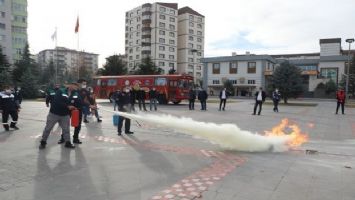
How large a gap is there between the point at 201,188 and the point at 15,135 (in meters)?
8.16

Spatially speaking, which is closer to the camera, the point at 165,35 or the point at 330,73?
the point at 330,73

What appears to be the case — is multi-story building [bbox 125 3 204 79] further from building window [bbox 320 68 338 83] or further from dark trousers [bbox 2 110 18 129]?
dark trousers [bbox 2 110 18 129]

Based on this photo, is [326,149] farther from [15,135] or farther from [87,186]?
[15,135]

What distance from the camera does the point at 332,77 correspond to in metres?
70.4

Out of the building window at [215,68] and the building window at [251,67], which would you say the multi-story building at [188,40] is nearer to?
the building window at [215,68]

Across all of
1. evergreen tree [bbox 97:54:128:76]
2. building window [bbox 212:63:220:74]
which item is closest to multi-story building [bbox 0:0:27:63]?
evergreen tree [bbox 97:54:128:76]

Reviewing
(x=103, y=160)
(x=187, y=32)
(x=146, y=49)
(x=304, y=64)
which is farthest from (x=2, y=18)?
(x=103, y=160)

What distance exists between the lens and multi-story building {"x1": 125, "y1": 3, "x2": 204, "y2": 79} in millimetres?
103750

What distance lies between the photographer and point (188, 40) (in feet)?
357

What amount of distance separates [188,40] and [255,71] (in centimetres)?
4278

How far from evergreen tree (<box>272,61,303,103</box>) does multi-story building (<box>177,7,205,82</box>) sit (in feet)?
231

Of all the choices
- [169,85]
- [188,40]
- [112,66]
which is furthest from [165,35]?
[169,85]

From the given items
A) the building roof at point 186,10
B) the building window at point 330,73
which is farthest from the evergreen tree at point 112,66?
the building roof at point 186,10

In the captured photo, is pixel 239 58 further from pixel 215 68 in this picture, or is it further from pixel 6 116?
pixel 6 116
